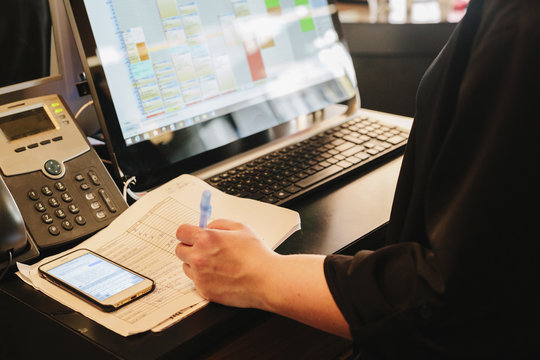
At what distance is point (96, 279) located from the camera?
2.35 ft

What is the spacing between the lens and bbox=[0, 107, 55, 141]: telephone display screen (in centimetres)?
89

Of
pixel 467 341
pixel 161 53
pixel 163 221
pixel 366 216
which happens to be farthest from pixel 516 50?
pixel 161 53

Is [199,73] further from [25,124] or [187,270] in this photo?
[187,270]

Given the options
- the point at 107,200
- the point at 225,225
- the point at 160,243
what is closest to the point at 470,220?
the point at 225,225

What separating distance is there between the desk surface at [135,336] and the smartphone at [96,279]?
3 centimetres

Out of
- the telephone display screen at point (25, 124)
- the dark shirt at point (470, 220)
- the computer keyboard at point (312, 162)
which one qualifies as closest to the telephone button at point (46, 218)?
the telephone display screen at point (25, 124)

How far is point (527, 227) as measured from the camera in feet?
1.70

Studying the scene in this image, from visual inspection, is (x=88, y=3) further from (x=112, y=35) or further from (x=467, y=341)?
(x=467, y=341)

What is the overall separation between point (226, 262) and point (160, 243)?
151mm

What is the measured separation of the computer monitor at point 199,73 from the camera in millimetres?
943

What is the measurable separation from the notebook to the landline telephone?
2.6 inches

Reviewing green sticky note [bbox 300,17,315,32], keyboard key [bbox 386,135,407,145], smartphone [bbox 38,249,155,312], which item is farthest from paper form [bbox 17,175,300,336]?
green sticky note [bbox 300,17,315,32]

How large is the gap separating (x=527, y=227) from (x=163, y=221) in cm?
52

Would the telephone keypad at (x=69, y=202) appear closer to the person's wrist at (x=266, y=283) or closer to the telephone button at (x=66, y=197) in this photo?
the telephone button at (x=66, y=197)
